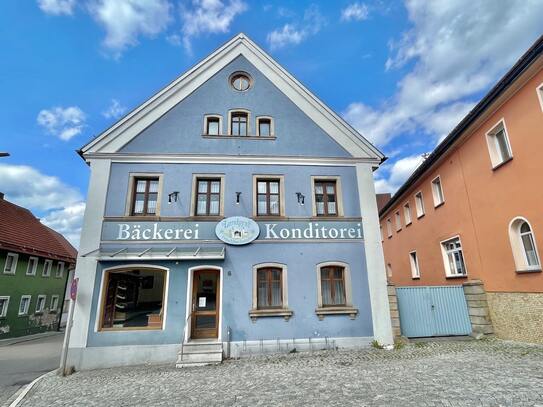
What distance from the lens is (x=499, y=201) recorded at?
10.5 m

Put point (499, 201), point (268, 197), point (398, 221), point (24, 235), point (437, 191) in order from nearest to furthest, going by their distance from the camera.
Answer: point (499, 201), point (268, 197), point (437, 191), point (398, 221), point (24, 235)

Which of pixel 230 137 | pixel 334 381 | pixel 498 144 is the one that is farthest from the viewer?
pixel 230 137

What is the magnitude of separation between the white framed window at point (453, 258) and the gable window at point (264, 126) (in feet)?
31.7

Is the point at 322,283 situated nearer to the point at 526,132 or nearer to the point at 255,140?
the point at 255,140

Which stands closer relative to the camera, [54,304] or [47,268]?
[47,268]

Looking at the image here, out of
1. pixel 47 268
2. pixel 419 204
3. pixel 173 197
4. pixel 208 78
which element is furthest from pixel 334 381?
pixel 47 268

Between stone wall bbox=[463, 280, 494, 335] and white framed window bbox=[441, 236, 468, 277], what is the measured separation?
6.14ft

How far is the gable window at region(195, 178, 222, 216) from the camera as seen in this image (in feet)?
37.1

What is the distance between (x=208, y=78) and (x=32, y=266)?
20.4 metres

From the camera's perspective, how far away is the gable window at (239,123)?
1238 centimetres

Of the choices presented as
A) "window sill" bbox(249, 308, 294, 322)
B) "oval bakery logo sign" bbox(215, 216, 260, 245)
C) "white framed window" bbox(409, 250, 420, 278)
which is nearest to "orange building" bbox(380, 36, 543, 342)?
"white framed window" bbox(409, 250, 420, 278)

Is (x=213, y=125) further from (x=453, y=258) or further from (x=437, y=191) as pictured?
(x=453, y=258)

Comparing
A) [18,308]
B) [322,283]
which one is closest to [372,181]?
[322,283]

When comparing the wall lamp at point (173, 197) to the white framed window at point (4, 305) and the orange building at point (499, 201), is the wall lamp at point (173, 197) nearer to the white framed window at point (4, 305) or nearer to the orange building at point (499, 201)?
the orange building at point (499, 201)
